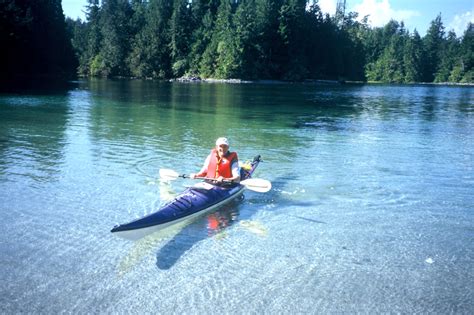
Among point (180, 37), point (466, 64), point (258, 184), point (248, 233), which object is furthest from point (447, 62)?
point (248, 233)

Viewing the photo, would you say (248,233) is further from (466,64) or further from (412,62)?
(466,64)

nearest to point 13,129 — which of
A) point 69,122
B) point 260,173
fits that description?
point 69,122

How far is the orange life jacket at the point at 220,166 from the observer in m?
11.2

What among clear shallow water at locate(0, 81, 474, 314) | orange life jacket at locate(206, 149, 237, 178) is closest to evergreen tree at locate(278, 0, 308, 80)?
clear shallow water at locate(0, 81, 474, 314)

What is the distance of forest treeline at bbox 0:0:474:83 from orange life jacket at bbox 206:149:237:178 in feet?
228

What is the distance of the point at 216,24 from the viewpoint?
10356 cm

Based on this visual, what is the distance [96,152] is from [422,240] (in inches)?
484

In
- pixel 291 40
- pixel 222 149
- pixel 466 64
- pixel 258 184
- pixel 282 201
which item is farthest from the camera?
pixel 466 64

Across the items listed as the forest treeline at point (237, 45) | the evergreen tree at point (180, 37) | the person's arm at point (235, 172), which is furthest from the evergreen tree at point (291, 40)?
the person's arm at point (235, 172)

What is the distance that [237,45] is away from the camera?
95.1 m

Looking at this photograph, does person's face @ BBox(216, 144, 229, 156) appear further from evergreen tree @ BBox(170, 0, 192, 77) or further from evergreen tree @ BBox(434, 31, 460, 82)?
evergreen tree @ BBox(434, 31, 460, 82)

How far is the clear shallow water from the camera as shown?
681 centimetres

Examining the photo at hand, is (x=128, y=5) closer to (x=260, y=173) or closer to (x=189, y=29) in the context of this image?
(x=189, y=29)

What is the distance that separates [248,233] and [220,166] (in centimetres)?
239
